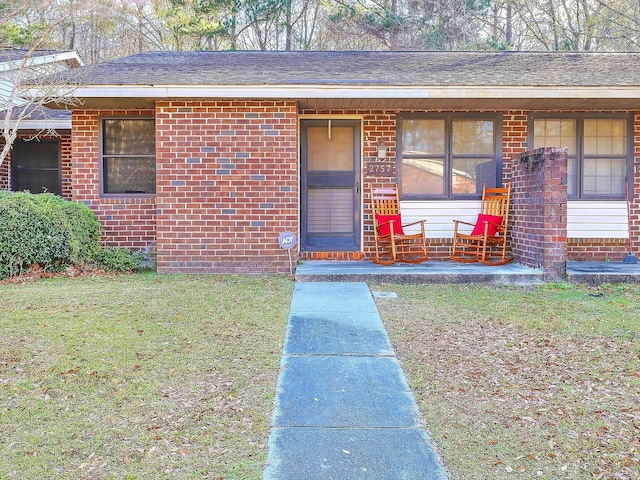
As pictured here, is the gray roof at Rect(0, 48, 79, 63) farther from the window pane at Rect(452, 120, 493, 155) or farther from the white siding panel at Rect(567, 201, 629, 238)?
the white siding panel at Rect(567, 201, 629, 238)

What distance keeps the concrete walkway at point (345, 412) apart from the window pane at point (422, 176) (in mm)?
3593

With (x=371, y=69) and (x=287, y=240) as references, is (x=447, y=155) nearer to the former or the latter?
(x=371, y=69)

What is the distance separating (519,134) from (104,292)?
5.73 m

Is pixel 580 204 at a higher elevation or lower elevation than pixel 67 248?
higher

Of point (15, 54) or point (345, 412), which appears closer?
point (345, 412)

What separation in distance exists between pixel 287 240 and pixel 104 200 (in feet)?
8.77

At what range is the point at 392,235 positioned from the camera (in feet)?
23.1

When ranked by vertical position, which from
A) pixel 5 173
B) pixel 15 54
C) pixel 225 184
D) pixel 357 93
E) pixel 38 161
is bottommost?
pixel 225 184

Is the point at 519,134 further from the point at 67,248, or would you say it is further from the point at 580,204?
the point at 67,248

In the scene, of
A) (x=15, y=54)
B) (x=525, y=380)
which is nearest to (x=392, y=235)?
(x=525, y=380)

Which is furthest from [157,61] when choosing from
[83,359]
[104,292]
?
[83,359]

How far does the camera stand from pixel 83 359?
3.36m

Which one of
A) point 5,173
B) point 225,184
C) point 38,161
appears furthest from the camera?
point 38,161

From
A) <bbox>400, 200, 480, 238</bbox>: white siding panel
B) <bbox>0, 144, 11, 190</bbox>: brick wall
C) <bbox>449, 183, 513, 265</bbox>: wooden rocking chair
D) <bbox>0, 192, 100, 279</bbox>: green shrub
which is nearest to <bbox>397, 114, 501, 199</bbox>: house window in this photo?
<bbox>400, 200, 480, 238</bbox>: white siding panel
